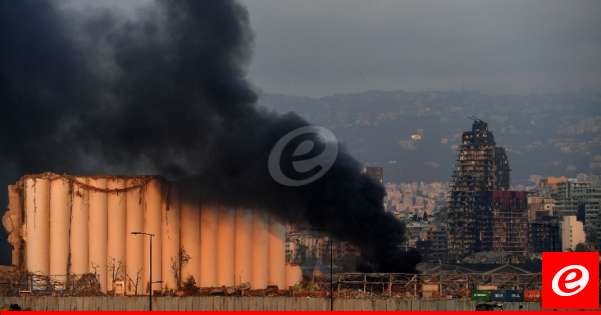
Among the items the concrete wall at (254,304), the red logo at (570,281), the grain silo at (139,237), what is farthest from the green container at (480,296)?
the red logo at (570,281)

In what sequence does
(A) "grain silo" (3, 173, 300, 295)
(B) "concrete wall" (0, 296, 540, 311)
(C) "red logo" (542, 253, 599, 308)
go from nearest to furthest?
(C) "red logo" (542, 253, 599, 308), (B) "concrete wall" (0, 296, 540, 311), (A) "grain silo" (3, 173, 300, 295)

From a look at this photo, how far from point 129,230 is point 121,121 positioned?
14351 mm

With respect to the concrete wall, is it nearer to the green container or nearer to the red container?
the green container

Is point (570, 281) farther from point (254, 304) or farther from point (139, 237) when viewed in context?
point (139, 237)

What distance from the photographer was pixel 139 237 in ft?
349

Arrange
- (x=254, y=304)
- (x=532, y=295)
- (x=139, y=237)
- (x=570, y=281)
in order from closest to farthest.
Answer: (x=570, y=281), (x=254, y=304), (x=532, y=295), (x=139, y=237)

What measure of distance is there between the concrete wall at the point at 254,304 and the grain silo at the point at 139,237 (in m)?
14.0

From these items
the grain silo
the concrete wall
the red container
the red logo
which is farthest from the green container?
the red logo

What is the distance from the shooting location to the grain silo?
10581 cm

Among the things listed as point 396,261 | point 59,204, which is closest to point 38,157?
point 59,204

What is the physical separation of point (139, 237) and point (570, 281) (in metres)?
57.9

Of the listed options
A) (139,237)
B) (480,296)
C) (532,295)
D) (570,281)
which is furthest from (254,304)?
(570,281)

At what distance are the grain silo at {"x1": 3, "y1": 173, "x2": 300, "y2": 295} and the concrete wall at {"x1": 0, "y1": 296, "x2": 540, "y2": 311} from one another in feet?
46.1

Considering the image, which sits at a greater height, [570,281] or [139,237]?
[139,237]
